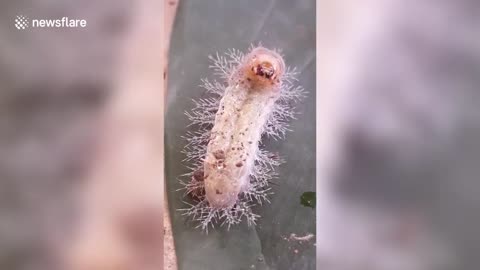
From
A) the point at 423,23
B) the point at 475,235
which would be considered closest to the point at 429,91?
the point at 423,23

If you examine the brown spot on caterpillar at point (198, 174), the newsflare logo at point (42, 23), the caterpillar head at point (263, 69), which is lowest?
the brown spot on caterpillar at point (198, 174)

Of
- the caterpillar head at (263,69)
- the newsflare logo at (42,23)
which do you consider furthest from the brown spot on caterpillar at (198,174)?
the newsflare logo at (42,23)

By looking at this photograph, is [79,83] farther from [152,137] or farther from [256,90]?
[256,90]

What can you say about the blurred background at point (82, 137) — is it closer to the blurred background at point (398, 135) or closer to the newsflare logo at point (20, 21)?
the newsflare logo at point (20, 21)

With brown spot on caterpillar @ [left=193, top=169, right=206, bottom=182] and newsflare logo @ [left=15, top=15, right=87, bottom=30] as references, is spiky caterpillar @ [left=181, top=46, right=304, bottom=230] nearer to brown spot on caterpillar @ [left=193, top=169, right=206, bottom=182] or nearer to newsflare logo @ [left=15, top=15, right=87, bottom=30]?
brown spot on caterpillar @ [left=193, top=169, right=206, bottom=182]

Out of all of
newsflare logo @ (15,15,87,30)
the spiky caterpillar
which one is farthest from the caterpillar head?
newsflare logo @ (15,15,87,30)

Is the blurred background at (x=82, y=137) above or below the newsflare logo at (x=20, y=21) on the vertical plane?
below

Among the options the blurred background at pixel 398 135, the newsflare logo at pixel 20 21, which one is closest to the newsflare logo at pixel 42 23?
the newsflare logo at pixel 20 21

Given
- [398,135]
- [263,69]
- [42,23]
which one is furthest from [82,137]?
[398,135]
